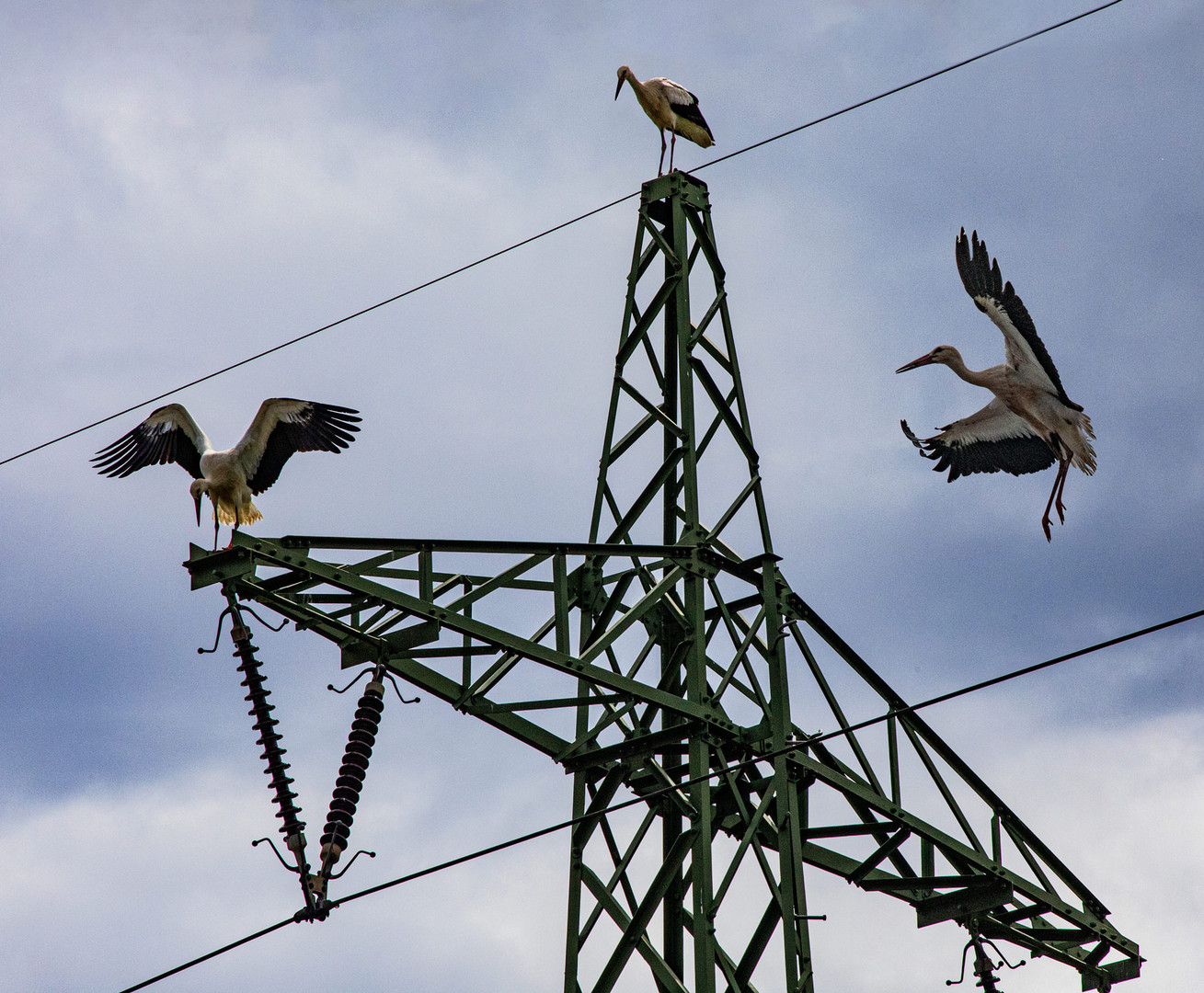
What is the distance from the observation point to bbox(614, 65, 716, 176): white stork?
15492mm

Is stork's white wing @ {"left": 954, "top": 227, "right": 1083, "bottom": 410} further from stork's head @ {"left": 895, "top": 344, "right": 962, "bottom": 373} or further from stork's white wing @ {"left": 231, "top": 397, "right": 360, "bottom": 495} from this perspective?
stork's white wing @ {"left": 231, "top": 397, "right": 360, "bottom": 495}

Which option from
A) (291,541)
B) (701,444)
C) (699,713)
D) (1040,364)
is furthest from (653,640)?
(1040,364)

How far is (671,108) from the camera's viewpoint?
1554 centimetres

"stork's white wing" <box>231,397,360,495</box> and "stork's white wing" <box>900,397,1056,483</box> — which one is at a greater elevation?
"stork's white wing" <box>900,397,1056,483</box>

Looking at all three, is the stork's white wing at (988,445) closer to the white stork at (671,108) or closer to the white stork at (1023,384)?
the white stork at (1023,384)

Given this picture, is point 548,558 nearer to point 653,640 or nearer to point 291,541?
point 653,640

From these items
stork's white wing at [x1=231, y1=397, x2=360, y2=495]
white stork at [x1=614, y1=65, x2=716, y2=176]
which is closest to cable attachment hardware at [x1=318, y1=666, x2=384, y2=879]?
stork's white wing at [x1=231, y1=397, x2=360, y2=495]

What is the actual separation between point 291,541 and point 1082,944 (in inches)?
322

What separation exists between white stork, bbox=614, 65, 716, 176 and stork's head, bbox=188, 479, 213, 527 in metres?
4.61

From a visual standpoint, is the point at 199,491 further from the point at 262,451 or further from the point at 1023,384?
the point at 1023,384

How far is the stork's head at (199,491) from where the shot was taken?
1361 cm

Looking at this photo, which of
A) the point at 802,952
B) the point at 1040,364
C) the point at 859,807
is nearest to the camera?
the point at 802,952

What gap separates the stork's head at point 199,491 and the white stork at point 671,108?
461 cm

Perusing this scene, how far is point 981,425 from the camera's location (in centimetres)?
1739
